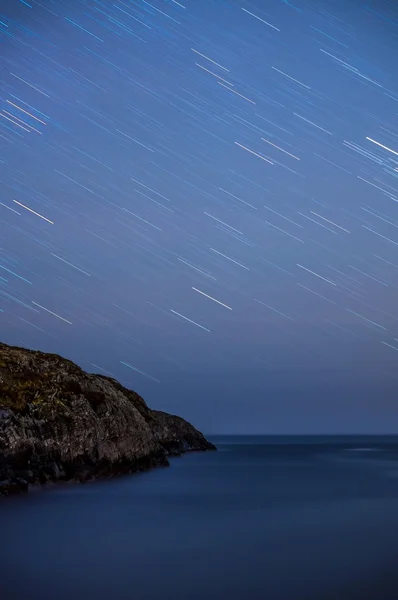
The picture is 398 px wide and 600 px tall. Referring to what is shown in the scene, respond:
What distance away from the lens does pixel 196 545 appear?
2775cm

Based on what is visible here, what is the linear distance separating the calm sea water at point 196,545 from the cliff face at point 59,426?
368 cm

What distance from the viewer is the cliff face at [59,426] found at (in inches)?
2072

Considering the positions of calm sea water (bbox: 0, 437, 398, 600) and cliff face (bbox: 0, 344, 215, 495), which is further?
cliff face (bbox: 0, 344, 215, 495)

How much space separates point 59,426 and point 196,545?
1330 inches

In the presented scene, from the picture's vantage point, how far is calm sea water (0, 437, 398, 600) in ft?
61.9

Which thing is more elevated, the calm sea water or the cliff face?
the calm sea water

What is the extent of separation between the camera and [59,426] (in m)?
58.8

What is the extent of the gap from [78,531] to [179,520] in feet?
25.7

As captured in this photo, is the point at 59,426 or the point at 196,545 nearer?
the point at 196,545

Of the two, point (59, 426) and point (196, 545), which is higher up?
point (196, 545)

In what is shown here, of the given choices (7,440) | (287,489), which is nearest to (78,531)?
(7,440)

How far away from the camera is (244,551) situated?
1026 inches

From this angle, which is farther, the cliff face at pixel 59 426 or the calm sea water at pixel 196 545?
the cliff face at pixel 59 426

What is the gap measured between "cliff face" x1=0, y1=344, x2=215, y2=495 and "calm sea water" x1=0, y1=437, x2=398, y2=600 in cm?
368
